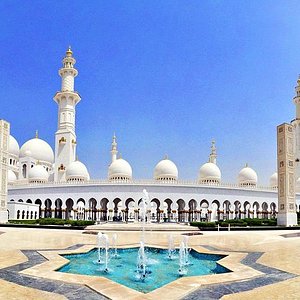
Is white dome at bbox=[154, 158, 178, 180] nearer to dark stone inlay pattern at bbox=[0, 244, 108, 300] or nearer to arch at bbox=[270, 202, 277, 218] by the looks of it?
arch at bbox=[270, 202, 277, 218]

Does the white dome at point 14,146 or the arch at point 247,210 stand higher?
the white dome at point 14,146

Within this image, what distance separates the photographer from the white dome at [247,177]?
134ft

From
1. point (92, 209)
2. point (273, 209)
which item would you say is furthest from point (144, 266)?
point (273, 209)

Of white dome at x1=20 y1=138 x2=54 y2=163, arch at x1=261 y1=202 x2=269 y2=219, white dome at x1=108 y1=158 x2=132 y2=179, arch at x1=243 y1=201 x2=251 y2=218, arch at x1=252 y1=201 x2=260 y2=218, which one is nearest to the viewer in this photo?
white dome at x1=108 y1=158 x2=132 y2=179

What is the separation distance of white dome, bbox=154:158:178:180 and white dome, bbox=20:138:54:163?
16126 mm

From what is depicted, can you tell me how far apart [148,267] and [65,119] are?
3406 cm

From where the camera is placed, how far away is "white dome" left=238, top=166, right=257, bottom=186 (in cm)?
4088

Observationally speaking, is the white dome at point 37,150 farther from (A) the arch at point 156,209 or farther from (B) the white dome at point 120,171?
(A) the arch at point 156,209

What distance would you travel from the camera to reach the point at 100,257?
9531 millimetres

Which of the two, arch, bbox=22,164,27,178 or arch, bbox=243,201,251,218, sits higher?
arch, bbox=22,164,27,178

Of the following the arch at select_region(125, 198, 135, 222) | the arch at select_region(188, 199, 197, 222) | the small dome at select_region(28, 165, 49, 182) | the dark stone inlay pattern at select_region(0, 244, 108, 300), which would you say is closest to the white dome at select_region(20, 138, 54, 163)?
the small dome at select_region(28, 165, 49, 182)

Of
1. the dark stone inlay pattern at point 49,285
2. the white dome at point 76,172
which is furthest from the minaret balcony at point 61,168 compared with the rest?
the dark stone inlay pattern at point 49,285

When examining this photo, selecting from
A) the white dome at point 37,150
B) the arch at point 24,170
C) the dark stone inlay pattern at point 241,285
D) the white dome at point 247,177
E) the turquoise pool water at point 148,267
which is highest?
the white dome at point 37,150

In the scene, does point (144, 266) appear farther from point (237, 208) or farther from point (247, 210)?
point (247, 210)
